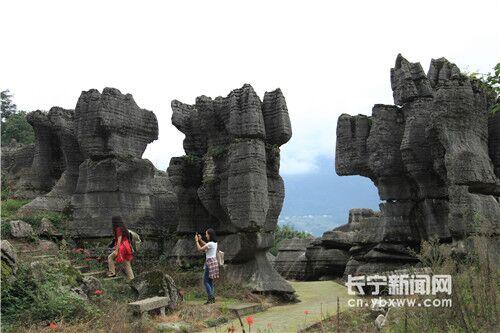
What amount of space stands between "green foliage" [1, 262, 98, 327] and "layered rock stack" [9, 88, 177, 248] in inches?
191

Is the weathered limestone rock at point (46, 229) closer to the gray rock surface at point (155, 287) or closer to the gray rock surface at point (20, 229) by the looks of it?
the gray rock surface at point (20, 229)

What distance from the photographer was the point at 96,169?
13.5 m

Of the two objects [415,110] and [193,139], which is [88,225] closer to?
[193,139]

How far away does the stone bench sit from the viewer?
851 cm

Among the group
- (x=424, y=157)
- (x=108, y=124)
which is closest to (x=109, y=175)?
(x=108, y=124)

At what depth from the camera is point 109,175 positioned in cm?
1347

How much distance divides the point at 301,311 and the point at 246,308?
3.58 feet

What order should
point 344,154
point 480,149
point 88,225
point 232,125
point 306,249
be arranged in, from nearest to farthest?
point 480,149
point 232,125
point 88,225
point 344,154
point 306,249

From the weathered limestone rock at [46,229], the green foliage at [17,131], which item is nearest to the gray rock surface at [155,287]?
the weathered limestone rock at [46,229]

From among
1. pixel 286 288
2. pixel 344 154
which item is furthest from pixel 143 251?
pixel 344 154

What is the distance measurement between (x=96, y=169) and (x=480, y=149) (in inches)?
354

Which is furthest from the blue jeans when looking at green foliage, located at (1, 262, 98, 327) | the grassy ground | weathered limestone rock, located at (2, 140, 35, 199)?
weathered limestone rock, located at (2, 140, 35, 199)

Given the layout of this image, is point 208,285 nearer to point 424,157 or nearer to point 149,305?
point 149,305

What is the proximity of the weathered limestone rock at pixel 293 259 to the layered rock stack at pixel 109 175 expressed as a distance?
4.98 m
